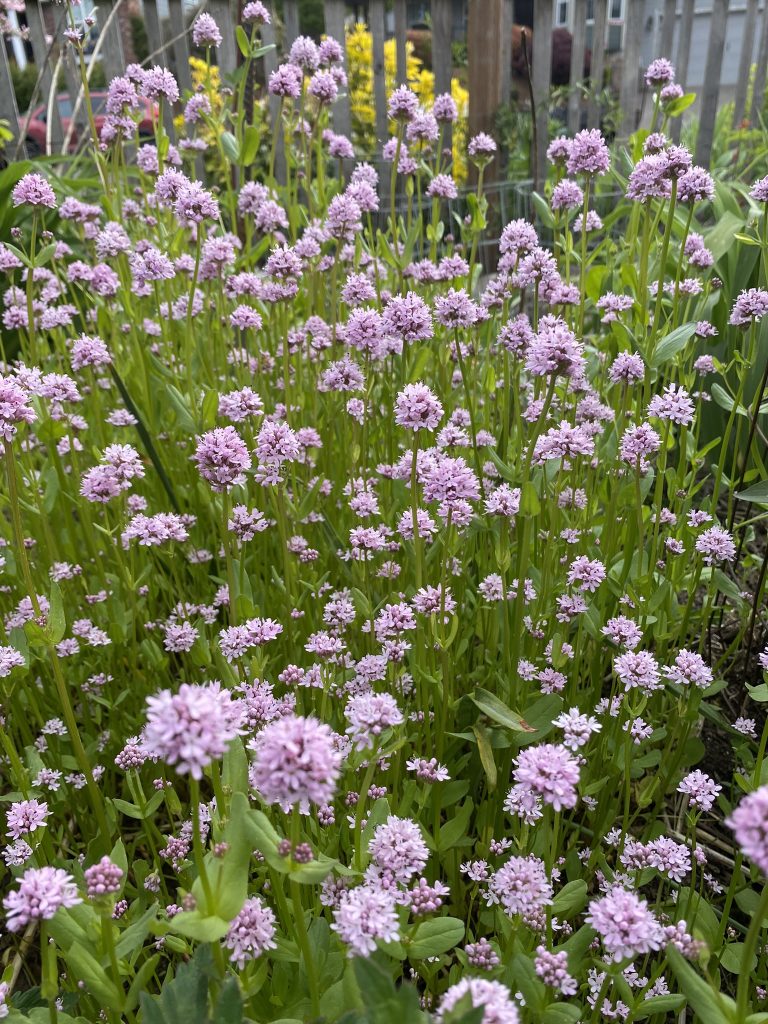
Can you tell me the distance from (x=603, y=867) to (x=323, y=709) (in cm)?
64

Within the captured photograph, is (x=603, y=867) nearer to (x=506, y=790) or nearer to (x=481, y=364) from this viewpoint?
(x=506, y=790)

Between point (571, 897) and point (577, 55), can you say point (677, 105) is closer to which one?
point (571, 897)

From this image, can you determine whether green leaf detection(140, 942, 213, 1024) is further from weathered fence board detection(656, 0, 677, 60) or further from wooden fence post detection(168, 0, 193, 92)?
weathered fence board detection(656, 0, 677, 60)

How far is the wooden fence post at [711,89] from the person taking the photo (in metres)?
7.70

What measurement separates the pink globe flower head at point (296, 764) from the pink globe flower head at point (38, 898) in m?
0.34

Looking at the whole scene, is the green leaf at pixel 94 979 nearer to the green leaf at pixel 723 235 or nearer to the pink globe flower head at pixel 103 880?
the pink globe flower head at pixel 103 880

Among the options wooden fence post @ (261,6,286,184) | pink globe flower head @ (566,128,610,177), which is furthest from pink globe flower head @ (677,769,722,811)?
wooden fence post @ (261,6,286,184)

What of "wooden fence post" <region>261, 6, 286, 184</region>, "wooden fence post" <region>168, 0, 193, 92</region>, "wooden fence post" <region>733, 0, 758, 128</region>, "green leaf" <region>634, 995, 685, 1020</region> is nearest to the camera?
"green leaf" <region>634, 995, 685, 1020</region>

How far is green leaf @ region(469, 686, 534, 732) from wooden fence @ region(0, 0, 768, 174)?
4699mm

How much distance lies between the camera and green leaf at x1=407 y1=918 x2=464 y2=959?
124 centimetres

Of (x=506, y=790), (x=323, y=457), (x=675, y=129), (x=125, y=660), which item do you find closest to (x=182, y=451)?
(x=323, y=457)

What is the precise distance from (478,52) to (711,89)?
226 cm

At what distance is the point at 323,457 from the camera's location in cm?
267

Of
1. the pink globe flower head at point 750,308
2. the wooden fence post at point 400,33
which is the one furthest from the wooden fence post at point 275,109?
the pink globe flower head at point 750,308
